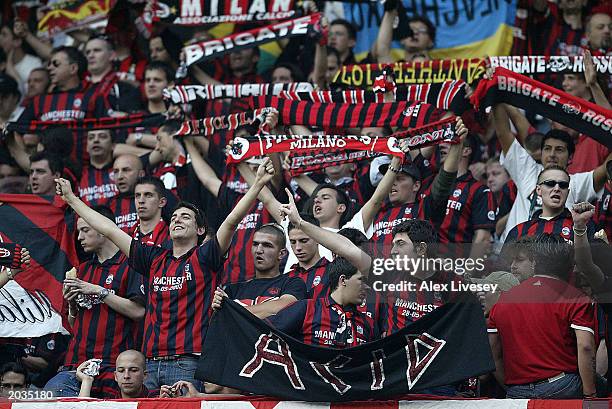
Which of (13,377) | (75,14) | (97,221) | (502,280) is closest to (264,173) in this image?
(97,221)

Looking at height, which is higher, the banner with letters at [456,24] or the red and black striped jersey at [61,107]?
the banner with letters at [456,24]

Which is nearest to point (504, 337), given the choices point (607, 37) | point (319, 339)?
point (319, 339)

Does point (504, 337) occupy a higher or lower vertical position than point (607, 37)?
lower

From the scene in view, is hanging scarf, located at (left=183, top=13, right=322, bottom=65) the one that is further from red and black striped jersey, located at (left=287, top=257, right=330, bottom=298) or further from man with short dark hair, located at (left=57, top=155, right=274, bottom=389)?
red and black striped jersey, located at (left=287, top=257, right=330, bottom=298)

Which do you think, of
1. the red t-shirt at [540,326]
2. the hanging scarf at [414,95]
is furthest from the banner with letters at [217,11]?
the red t-shirt at [540,326]

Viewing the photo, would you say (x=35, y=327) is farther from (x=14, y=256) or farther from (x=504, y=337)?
(x=504, y=337)

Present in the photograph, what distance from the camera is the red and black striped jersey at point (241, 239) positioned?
34.5 feet

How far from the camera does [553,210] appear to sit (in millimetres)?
9711

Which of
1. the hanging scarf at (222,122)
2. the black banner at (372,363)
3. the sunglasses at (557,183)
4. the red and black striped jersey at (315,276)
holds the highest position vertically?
the hanging scarf at (222,122)

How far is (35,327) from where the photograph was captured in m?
10.1

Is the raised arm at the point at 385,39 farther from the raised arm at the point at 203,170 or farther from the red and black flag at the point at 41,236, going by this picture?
the red and black flag at the point at 41,236

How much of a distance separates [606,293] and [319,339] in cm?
187

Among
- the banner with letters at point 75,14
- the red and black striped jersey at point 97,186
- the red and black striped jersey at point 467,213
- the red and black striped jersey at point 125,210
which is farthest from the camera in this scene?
the banner with letters at point 75,14

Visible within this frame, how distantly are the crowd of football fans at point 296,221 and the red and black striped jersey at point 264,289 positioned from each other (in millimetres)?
16
